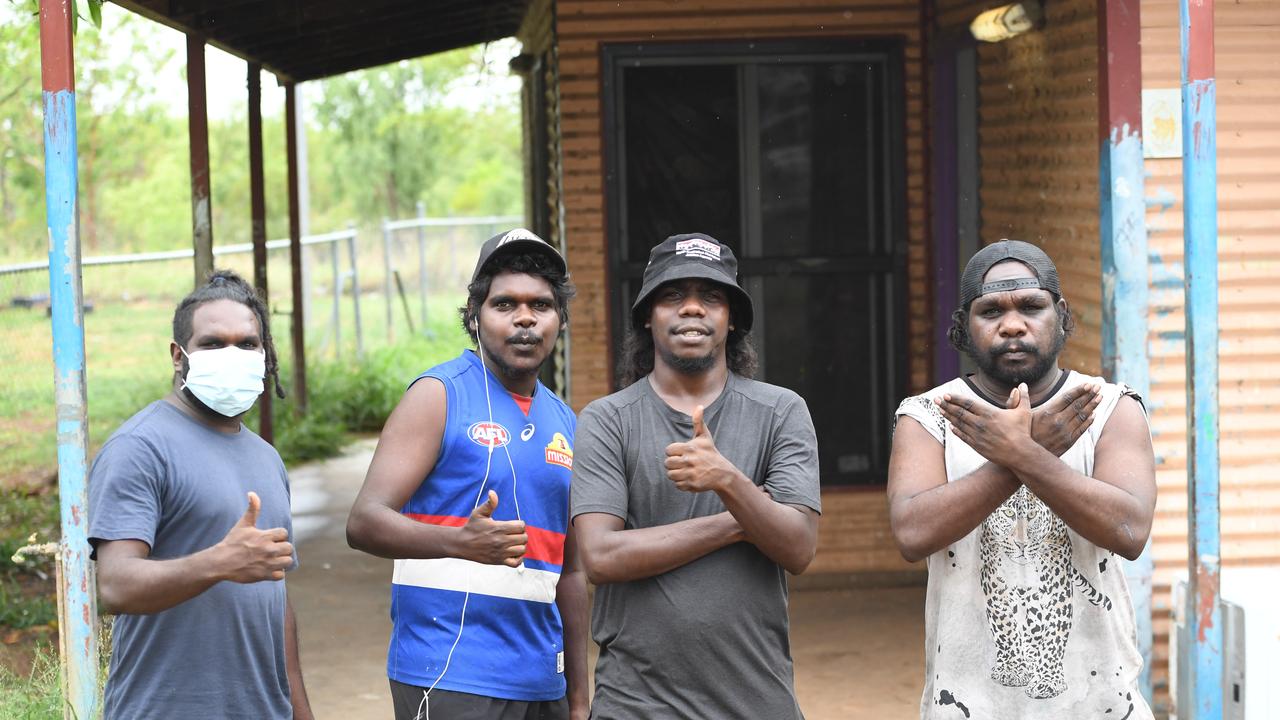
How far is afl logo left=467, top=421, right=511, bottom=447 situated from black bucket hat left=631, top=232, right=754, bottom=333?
415 mm

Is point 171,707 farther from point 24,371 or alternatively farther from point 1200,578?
point 24,371

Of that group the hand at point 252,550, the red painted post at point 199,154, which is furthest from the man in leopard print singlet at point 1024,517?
the red painted post at point 199,154

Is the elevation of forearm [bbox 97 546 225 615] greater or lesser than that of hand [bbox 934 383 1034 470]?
lesser

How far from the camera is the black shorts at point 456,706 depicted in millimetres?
3381

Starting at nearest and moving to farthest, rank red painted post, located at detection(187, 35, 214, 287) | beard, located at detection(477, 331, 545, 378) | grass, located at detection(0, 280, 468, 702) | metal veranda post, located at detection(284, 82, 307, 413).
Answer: beard, located at detection(477, 331, 545, 378)
grass, located at detection(0, 280, 468, 702)
red painted post, located at detection(187, 35, 214, 287)
metal veranda post, located at detection(284, 82, 307, 413)

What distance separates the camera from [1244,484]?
5949 mm

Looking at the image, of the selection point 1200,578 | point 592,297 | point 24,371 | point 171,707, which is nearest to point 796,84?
point 592,297

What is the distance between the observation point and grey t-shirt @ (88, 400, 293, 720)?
119 inches

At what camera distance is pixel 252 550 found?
2939 millimetres

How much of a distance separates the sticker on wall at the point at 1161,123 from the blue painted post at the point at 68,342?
374 centimetres

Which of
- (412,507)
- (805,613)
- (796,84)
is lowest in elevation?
(805,613)

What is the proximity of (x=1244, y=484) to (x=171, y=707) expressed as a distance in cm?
449

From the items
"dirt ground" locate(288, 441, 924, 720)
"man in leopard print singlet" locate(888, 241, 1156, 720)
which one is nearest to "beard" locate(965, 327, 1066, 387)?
"man in leopard print singlet" locate(888, 241, 1156, 720)

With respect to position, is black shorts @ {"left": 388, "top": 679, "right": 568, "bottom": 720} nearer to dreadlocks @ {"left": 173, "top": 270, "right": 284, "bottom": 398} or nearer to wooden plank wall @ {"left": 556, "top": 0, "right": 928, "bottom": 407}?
dreadlocks @ {"left": 173, "top": 270, "right": 284, "bottom": 398}
